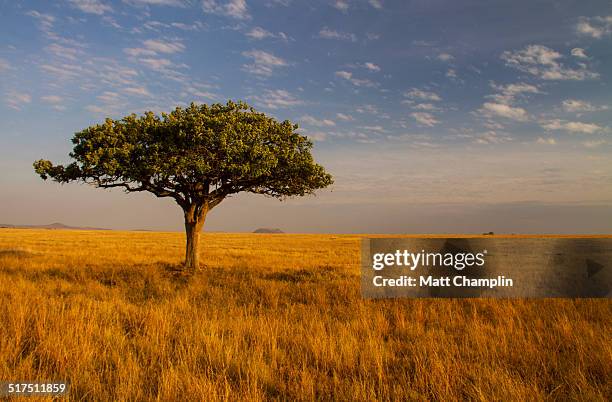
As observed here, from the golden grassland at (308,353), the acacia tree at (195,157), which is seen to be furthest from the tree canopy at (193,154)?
the golden grassland at (308,353)

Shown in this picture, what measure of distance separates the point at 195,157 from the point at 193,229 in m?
4.60

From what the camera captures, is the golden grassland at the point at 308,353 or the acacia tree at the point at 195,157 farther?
the acacia tree at the point at 195,157

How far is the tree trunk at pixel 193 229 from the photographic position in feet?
68.1

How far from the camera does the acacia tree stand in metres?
17.8

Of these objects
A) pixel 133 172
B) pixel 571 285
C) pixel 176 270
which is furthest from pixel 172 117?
pixel 571 285

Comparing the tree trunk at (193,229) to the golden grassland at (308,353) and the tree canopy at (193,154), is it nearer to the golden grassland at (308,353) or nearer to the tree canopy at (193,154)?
the tree canopy at (193,154)

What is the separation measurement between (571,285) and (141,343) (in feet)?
55.9

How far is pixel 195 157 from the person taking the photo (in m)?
18.0

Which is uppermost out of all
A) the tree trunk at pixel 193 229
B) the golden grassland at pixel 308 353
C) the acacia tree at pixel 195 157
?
the acacia tree at pixel 195 157

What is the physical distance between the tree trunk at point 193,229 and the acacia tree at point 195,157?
0.05 m

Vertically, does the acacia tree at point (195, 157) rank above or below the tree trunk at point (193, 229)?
above

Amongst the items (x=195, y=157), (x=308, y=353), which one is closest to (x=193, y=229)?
(x=195, y=157)

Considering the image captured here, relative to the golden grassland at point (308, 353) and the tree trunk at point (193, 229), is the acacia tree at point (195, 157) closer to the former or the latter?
the tree trunk at point (193, 229)

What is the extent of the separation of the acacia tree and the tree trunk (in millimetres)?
52
